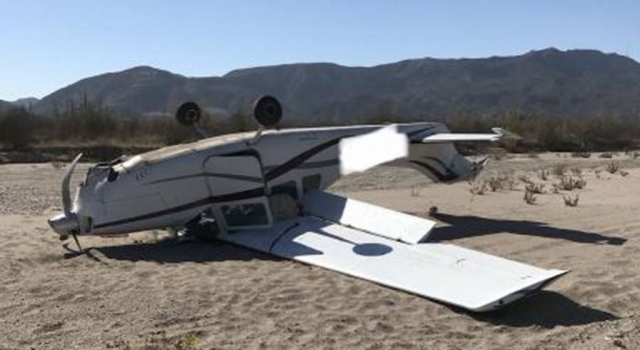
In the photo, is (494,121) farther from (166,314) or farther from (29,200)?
(166,314)

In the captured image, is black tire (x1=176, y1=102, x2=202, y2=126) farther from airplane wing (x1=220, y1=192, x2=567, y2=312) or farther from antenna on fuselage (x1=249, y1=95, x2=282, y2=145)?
airplane wing (x1=220, y1=192, x2=567, y2=312)

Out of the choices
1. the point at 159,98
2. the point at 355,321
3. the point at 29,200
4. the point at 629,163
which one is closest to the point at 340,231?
the point at 355,321

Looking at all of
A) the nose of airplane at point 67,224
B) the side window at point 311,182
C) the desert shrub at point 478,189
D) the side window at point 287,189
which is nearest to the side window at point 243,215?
the side window at point 287,189

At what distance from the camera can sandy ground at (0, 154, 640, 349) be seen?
7746mm

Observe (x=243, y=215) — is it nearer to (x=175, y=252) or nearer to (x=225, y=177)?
(x=225, y=177)

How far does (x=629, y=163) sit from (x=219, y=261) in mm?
29493

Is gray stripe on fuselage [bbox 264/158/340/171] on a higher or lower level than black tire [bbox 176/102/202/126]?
lower

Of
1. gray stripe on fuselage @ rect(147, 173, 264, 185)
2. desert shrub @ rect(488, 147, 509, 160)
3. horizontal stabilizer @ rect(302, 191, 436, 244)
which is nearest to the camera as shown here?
horizontal stabilizer @ rect(302, 191, 436, 244)

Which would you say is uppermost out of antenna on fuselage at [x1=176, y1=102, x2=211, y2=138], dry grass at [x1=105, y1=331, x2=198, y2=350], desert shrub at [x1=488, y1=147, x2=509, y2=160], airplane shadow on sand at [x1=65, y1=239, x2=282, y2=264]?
antenna on fuselage at [x1=176, y1=102, x2=211, y2=138]

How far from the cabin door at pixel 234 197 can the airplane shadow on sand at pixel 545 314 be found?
17.3 ft

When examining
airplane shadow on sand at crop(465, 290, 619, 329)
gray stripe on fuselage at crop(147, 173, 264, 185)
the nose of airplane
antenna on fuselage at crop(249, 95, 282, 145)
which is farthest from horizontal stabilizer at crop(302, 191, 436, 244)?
the nose of airplane

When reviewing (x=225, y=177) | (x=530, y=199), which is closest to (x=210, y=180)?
(x=225, y=177)

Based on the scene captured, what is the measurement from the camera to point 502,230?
14.5m

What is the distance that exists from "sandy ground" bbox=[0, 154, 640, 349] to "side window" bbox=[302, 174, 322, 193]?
2064mm
